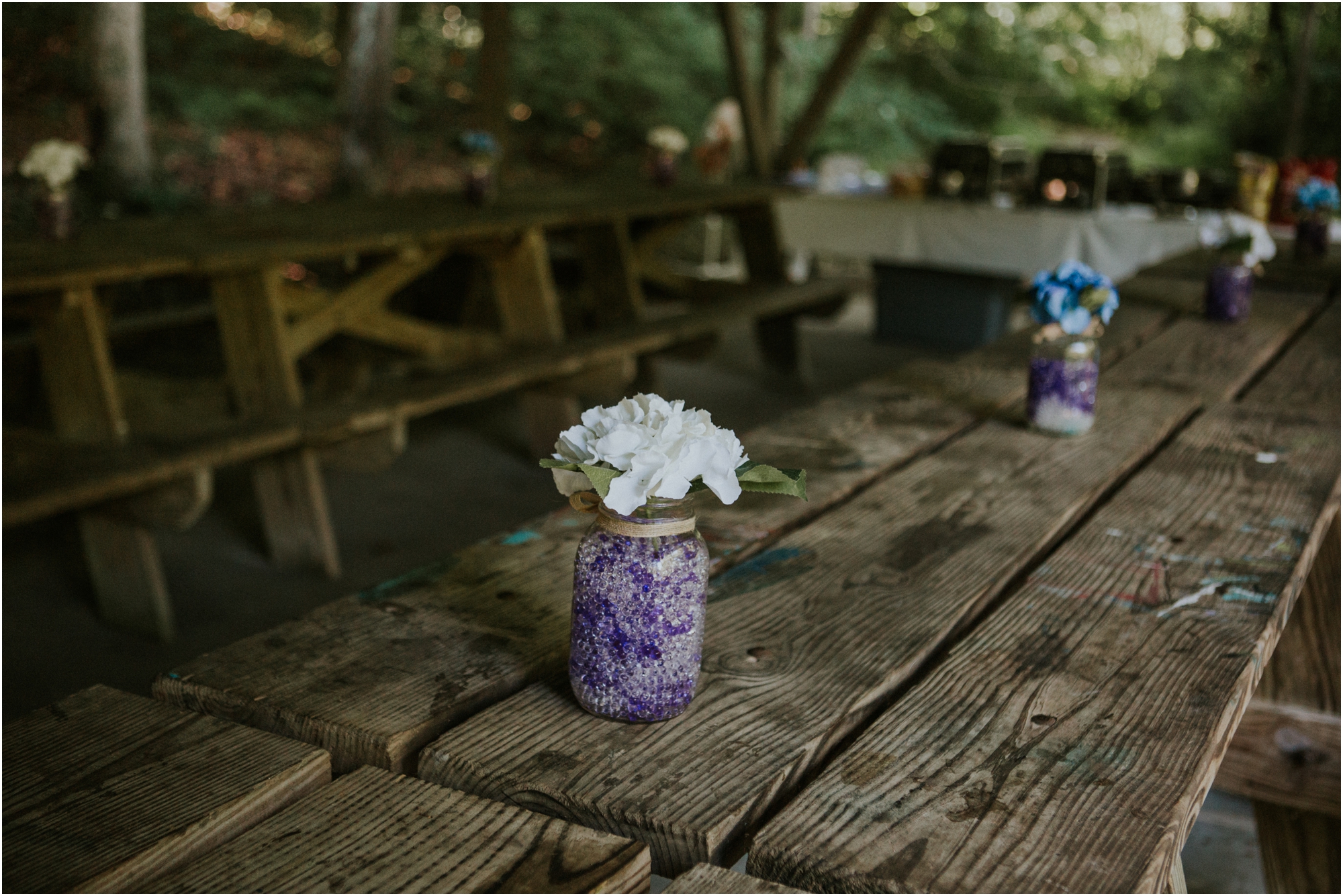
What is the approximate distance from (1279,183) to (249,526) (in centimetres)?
424

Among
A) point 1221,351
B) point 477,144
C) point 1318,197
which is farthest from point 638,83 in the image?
point 1221,351

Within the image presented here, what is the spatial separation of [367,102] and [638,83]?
397 cm

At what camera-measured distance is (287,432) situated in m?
2.95

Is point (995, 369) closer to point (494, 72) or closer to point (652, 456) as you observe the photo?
point (652, 456)


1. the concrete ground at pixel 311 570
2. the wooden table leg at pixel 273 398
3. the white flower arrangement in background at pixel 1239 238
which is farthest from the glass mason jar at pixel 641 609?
the wooden table leg at pixel 273 398

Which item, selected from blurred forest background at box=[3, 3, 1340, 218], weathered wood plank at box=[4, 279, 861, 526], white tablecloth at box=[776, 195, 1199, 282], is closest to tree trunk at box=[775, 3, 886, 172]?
white tablecloth at box=[776, 195, 1199, 282]

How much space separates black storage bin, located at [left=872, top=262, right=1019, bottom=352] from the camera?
579 cm

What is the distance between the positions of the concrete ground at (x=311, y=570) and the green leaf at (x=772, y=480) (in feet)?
5.79

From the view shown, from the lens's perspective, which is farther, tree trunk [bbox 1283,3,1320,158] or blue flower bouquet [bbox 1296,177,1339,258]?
tree trunk [bbox 1283,3,1320,158]

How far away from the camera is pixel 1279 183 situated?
488 cm

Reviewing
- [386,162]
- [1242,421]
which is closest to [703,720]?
[1242,421]

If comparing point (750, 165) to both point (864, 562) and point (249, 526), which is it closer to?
point (249, 526)

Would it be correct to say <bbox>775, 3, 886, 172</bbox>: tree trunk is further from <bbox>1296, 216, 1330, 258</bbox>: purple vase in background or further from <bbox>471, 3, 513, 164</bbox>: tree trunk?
<bbox>1296, 216, 1330, 258</bbox>: purple vase in background

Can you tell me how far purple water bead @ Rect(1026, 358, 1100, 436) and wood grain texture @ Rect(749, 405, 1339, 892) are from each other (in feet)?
1.08
